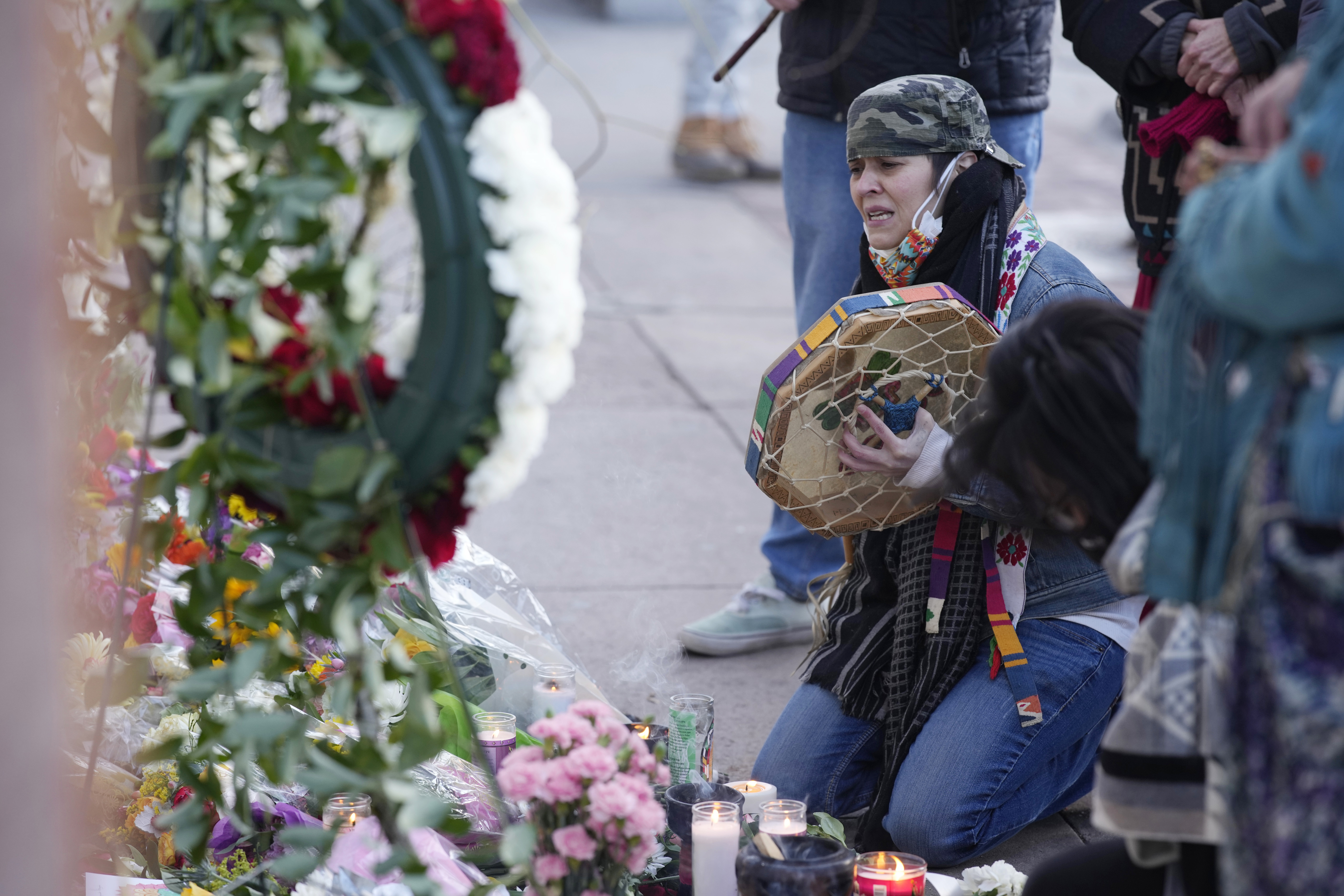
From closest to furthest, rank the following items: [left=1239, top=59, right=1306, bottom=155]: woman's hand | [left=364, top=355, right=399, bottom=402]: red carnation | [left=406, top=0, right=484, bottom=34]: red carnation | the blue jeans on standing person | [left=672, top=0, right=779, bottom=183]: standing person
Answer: [left=1239, top=59, right=1306, bottom=155]: woman's hand, [left=406, top=0, right=484, bottom=34]: red carnation, [left=364, top=355, right=399, bottom=402]: red carnation, the blue jeans on standing person, [left=672, top=0, right=779, bottom=183]: standing person

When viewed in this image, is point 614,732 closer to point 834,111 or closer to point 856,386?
point 856,386

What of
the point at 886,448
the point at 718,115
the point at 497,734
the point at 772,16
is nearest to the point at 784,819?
the point at 497,734

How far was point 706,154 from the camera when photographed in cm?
828

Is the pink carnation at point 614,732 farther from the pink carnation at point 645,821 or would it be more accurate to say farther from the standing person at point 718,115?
the standing person at point 718,115

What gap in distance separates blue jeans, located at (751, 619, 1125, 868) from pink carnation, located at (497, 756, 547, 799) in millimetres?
981

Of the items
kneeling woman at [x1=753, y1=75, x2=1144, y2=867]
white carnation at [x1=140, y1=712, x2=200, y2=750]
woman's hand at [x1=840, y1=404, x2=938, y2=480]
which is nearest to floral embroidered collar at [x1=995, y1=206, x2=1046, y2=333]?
kneeling woman at [x1=753, y1=75, x2=1144, y2=867]

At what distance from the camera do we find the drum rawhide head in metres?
2.20

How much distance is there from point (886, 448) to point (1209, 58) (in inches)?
39.1

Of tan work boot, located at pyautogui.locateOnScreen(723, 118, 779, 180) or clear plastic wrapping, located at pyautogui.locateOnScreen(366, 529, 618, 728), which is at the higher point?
clear plastic wrapping, located at pyautogui.locateOnScreen(366, 529, 618, 728)

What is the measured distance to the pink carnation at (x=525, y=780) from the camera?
61.4 inches

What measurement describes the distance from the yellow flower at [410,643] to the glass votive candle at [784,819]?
0.75 m

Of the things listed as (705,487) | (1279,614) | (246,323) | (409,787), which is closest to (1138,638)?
(1279,614)

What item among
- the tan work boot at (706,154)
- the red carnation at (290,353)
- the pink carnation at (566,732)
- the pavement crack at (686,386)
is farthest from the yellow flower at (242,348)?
the tan work boot at (706,154)

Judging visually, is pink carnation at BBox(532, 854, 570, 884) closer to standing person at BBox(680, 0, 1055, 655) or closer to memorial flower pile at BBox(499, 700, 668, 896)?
memorial flower pile at BBox(499, 700, 668, 896)
